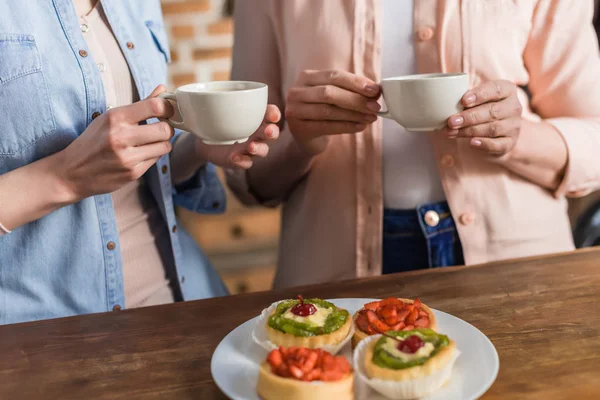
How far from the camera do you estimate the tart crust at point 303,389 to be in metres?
0.69

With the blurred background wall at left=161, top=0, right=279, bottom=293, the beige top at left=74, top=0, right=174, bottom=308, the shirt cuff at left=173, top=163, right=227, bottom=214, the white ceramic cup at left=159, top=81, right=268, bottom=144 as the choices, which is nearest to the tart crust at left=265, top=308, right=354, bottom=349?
the white ceramic cup at left=159, top=81, right=268, bottom=144

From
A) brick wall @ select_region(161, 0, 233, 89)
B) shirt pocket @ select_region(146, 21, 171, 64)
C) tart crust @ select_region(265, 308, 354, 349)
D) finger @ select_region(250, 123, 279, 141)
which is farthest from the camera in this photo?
brick wall @ select_region(161, 0, 233, 89)

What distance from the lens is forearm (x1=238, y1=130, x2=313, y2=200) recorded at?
128 centimetres

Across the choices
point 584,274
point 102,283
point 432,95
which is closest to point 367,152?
point 432,95

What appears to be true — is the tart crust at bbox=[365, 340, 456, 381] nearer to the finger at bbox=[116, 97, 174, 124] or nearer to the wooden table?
the wooden table

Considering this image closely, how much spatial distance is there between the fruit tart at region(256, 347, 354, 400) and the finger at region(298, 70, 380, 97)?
0.48 metres

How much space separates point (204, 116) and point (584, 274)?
0.66m

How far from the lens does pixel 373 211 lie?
4.12ft

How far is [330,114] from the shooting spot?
113cm

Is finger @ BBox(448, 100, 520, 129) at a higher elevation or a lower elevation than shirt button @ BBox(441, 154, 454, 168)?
higher

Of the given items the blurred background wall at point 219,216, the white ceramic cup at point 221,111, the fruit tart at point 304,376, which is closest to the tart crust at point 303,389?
the fruit tart at point 304,376

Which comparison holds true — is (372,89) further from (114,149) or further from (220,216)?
(220,216)

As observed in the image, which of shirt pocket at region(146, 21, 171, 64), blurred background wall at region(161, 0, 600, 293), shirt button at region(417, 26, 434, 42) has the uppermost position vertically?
shirt pocket at region(146, 21, 171, 64)

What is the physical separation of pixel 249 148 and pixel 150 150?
17 centimetres
